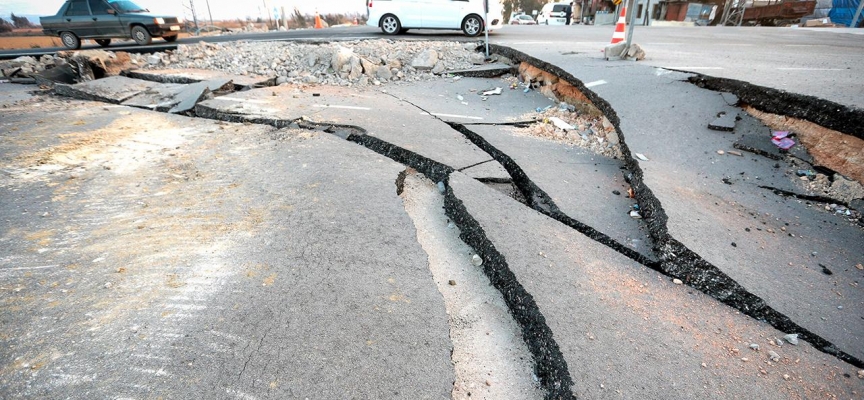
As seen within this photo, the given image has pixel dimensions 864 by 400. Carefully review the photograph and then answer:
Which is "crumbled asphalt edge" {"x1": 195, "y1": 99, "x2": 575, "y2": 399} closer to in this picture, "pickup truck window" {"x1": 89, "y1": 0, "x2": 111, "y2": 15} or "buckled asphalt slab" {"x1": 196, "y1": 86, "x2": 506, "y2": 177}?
"buckled asphalt slab" {"x1": 196, "y1": 86, "x2": 506, "y2": 177}

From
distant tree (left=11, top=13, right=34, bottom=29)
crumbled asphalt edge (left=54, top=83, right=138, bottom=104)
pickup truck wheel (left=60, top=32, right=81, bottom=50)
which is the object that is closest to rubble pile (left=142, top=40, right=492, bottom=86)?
crumbled asphalt edge (left=54, top=83, right=138, bottom=104)

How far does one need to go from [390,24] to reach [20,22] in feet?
117

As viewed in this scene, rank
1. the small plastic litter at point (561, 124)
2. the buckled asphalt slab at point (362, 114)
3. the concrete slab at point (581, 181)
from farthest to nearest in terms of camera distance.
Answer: the small plastic litter at point (561, 124) → the buckled asphalt slab at point (362, 114) → the concrete slab at point (581, 181)

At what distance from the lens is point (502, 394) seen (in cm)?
161

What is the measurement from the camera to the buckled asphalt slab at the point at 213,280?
152cm

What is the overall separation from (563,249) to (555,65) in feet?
13.6

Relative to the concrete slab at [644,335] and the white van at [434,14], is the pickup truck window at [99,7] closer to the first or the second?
the white van at [434,14]

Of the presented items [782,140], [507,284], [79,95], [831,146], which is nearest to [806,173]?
[831,146]

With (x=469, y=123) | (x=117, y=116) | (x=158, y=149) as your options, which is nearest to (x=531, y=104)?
(x=469, y=123)

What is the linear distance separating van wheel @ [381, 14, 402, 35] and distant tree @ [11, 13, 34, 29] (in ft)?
113

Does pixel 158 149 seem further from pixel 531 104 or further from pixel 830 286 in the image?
pixel 830 286

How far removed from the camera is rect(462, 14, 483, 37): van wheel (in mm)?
9945

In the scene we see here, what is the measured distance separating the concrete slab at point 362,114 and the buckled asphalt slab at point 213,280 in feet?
1.90

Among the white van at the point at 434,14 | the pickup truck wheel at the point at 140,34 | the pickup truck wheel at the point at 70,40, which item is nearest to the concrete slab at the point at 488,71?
the white van at the point at 434,14
